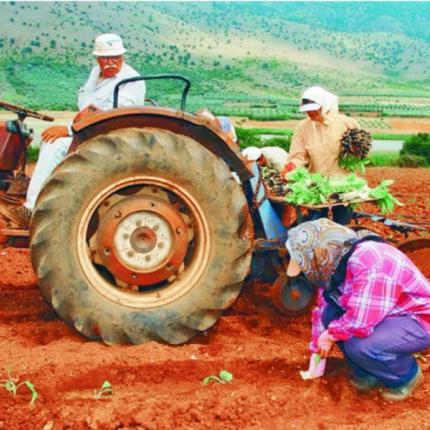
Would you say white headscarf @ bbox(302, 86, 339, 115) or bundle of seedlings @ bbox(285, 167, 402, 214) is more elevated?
white headscarf @ bbox(302, 86, 339, 115)

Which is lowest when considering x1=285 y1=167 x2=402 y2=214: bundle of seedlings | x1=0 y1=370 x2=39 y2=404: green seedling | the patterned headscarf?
x1=0 y1=370 x2=39 y2=404: green seedling

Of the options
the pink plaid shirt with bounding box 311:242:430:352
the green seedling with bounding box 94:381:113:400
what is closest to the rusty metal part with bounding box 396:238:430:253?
the pink plaid shirt with bounding box 311:242:430:352

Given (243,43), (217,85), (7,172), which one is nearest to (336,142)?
(7,172)

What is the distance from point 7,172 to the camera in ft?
19.2

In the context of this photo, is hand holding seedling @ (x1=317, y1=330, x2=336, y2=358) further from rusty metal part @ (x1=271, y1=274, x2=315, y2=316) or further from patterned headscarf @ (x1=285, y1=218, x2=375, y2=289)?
rusty metal part @ (x1=271, y1=274, x2=315, y2=316)

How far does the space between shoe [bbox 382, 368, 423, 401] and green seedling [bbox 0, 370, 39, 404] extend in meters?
1.94

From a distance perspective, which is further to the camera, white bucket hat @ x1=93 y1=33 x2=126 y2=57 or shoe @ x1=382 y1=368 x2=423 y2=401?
white bucket hat @ x1=93 y1=33 x2=126 y2=57

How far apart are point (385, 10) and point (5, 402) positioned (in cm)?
16911

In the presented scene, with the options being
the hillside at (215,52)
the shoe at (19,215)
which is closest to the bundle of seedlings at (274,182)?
the shoe at (19,215)

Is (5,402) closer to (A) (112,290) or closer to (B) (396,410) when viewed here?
(A) (112,290)

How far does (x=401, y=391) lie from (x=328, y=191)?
1701mm

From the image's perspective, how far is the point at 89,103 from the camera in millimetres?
5801

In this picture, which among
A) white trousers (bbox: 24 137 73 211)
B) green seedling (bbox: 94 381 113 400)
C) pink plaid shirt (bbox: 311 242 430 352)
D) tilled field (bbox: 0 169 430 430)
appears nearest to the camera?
tilled field (bbox: 0 169 430 430)

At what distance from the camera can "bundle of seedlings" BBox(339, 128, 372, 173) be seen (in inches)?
240
